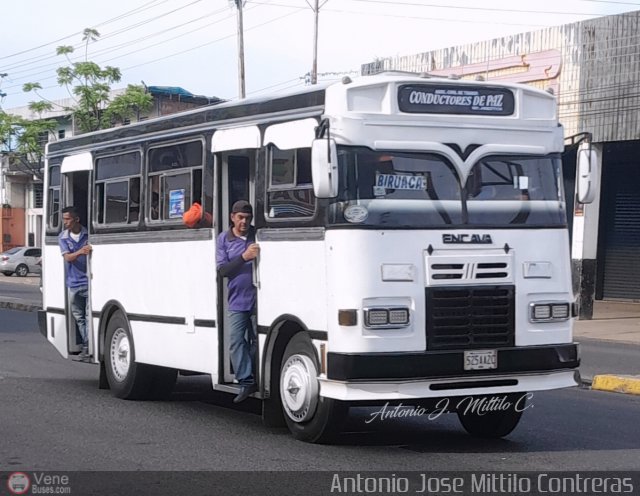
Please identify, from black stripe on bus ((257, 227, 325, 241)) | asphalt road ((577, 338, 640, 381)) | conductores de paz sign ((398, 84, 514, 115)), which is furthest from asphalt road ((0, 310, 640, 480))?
conductores de paz sign ((398, 84, 514, 115))

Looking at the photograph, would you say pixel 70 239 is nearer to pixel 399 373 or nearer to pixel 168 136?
pixel 168 136

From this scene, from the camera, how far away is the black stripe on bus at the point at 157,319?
11.3 metres

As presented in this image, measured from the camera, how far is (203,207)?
1091 centimetres

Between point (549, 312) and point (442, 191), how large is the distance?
4.35ft

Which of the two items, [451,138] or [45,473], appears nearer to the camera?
[45,473]

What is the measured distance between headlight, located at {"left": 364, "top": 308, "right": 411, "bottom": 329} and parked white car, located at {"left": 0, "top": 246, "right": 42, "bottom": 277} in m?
45.3

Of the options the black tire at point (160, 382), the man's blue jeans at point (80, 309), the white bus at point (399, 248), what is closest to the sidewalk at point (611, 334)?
the white bus at point (399, 248)

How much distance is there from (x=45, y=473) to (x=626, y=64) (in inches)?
813

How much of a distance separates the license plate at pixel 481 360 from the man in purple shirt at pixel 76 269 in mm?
5783

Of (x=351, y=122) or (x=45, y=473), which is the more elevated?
(x=351, y=122)

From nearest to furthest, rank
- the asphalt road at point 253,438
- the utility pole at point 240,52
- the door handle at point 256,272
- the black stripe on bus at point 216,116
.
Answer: the asphalt road at point 253,438
the black stripe on bus at point 216,116
the door handle at point 256,272
the utility pole at point 240,52

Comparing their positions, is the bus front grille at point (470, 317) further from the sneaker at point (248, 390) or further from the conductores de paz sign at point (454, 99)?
the sneaker at point (248, 390)

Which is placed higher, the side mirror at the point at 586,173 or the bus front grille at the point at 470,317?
the side mirror at the point at 586,173

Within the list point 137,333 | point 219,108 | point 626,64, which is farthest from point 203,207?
point 626,64
